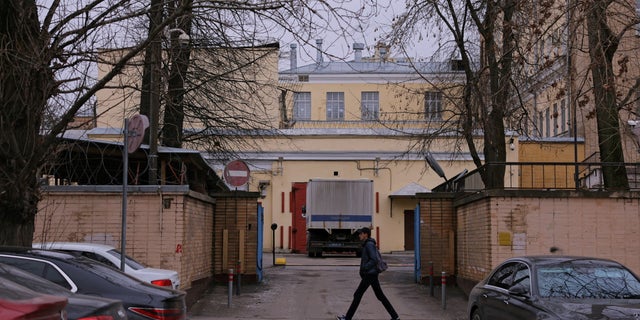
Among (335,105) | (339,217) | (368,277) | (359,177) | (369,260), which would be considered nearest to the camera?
(368,277)

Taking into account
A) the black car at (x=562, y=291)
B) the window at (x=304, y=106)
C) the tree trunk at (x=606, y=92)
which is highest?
the window at (x=304, y=106)

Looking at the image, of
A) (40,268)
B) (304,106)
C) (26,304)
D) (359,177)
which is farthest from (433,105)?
(304,106)

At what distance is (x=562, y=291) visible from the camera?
9805mm

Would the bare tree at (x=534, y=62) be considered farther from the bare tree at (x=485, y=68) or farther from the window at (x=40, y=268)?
the window at (x=40, y=268)

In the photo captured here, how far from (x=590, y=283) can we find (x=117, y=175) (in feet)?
41.0

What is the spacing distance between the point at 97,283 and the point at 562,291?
5.74m

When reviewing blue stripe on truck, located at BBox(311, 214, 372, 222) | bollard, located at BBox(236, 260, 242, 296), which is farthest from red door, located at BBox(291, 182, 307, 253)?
bollard, located at BBox(236, 260, 242, 296)

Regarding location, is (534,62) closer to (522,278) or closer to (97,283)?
(522,278)

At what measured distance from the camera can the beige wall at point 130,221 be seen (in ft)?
48.1

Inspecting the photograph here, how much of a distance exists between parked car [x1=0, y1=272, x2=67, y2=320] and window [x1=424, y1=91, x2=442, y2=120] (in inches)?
739

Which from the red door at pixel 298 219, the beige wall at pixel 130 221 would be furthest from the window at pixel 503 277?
the red door at pixel 298 219

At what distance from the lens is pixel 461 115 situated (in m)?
21.2

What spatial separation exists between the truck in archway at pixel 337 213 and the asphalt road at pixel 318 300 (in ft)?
33.6

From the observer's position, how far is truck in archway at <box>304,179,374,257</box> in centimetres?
3400
